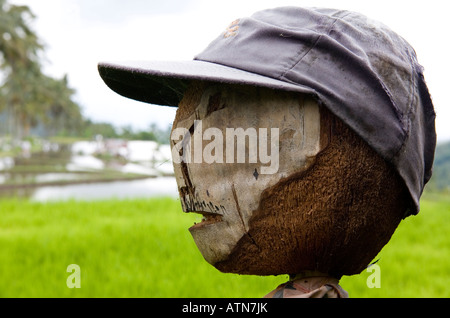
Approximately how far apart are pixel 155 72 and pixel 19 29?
44.6 feet

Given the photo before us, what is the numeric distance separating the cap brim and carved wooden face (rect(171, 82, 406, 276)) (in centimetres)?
7

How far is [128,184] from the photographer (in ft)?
27.1

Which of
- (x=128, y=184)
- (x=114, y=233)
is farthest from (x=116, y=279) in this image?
(x=128, y=184)

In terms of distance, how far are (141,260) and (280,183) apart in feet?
8.67

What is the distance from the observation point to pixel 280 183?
1.13m

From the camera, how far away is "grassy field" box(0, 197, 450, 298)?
3012 mm

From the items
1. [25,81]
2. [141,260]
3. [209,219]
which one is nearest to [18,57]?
[25,81]

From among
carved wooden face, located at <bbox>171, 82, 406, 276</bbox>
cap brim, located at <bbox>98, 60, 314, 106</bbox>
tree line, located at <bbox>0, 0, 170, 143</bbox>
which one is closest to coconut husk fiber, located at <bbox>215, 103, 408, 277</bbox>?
carved wooden face, located at <bbox>171, 82, 406, 276</bbox>

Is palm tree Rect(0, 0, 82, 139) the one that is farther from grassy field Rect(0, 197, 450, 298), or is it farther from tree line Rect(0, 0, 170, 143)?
grassy field Rect(0, 197, 450, 298)

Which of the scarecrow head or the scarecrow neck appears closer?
the scarecrow head

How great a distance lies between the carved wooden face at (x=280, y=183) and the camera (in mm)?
1113

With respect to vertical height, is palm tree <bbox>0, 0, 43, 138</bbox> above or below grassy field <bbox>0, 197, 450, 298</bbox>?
above

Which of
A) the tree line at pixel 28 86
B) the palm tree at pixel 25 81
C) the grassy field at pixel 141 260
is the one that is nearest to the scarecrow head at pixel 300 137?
the grassy field at pixel 141 260
